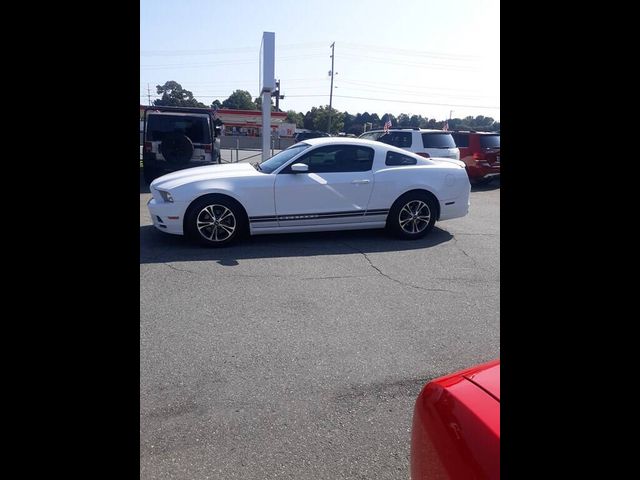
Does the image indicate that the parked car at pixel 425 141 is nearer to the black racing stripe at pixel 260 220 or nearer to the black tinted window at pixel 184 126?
the black tinted window at pixel 184 126

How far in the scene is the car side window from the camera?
789 centimetres

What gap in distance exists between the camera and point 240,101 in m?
69.2

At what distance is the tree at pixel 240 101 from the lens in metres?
69.0

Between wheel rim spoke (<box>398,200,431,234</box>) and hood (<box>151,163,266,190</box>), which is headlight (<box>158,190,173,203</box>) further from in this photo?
wheel rim spoke (<box>398,200,431,234</box>)

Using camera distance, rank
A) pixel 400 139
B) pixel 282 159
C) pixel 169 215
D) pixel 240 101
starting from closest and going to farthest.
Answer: pixel 169 215 < pixel 282 159 < pixel 400 139 < pixel 240 101

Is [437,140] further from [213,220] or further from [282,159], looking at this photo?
[213,220]

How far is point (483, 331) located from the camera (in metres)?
4.63

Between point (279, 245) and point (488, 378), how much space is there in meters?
6.05

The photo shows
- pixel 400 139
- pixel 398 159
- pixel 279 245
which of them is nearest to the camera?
pixel 279 245

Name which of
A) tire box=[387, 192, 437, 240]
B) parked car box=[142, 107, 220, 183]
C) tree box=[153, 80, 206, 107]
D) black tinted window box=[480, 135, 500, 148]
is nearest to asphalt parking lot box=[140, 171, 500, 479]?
tire box=[387, 192, 437, 240]

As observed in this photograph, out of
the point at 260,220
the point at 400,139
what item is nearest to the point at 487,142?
the point at 400,139
